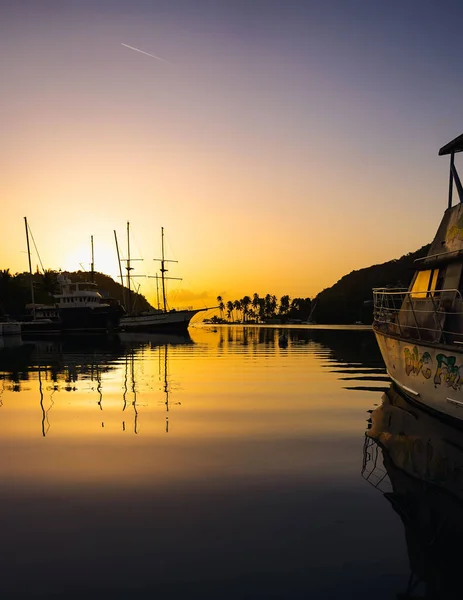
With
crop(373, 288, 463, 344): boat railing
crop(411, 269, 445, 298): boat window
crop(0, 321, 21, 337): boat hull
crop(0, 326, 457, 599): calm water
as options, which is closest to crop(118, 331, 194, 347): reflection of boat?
crop(0, 321, 21, 337): boat hull

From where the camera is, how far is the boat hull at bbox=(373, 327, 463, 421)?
11.5m

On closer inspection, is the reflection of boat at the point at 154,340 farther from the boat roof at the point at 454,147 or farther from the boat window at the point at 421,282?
the boat roof at the point at 454,147

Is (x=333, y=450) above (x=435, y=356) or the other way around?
the other way around

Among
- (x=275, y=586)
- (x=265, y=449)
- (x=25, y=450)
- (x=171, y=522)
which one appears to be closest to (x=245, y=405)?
(x=265, y=449)

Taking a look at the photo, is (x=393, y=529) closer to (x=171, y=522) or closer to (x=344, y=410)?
(x=171, y=522)

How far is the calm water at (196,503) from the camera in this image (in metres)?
5.21

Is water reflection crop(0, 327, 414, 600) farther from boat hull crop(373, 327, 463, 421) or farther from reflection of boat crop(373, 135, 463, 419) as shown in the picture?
reflection of boat crop(373, 135, 463, 419)

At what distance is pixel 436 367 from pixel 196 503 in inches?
296

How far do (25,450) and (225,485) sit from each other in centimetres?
452

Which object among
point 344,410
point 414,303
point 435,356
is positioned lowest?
point 344,410

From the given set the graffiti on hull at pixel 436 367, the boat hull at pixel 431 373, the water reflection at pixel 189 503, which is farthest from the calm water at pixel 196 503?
the graffiti on hull at pixel 436 367

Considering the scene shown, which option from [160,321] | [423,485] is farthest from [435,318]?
[160,321]

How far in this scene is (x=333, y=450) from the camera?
10477 millimetres

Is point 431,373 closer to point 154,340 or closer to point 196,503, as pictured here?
point 196,503
